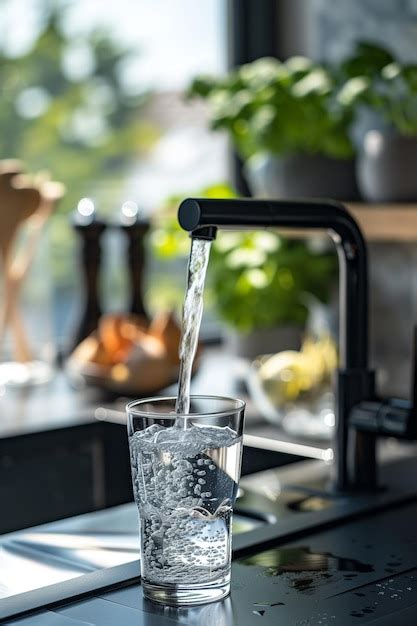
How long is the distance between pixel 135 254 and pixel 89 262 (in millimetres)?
105

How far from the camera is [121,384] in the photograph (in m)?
2.18

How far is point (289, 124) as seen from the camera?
224 cm

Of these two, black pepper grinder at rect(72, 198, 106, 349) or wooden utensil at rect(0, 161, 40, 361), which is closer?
wooden utensil at rect(0, 161, 40, 361)

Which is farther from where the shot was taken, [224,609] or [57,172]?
[57,172]

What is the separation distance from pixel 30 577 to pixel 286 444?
31.2 inches

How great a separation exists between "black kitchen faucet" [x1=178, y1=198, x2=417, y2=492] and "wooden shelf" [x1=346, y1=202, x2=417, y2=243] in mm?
682

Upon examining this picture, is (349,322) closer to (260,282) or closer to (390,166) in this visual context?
(390,166)

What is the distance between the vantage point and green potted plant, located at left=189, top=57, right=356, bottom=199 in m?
2.22

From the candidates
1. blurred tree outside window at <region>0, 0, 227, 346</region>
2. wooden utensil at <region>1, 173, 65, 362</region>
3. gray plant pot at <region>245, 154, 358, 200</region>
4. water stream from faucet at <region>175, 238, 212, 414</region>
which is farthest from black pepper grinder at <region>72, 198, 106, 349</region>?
water stream from faucet at <region>175, 238, 212, 414</region>

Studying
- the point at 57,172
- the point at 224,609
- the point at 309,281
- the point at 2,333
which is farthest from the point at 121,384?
the point at 224,609

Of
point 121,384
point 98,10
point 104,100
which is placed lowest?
point 121,384

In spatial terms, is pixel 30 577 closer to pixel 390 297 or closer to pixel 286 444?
pixel 286 444

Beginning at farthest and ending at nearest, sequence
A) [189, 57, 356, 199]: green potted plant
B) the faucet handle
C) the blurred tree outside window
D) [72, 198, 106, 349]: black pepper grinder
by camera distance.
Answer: the blurred tree outside window
[72, 198, 106, 349]: black pepper grinder
[189, 57, 356, 199]: green potted plant
the faucet handle

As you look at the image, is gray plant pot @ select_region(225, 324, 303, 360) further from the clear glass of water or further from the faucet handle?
the clear glass of water
